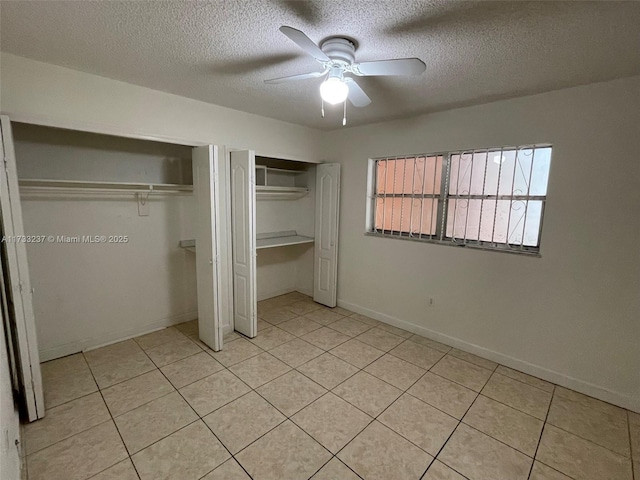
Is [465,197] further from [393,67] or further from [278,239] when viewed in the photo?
[278,239]

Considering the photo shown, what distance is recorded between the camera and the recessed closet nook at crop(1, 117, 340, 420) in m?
2.61

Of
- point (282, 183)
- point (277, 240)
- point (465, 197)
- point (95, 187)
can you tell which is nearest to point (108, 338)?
point (95, 187)

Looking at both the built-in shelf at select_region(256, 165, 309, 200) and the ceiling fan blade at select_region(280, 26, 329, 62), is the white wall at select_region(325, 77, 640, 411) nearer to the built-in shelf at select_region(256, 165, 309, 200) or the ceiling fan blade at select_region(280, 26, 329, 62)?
the built-in shelf at select_region(256, 165, 309, 200)

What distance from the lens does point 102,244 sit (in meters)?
2.99

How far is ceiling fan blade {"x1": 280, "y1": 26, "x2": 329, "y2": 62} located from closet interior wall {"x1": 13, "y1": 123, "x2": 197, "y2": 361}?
2.47m

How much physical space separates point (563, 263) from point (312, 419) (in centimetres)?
246

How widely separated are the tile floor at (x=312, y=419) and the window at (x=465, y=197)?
131 cm

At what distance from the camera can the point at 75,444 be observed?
1896mm

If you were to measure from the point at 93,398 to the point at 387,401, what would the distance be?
7.65 ft

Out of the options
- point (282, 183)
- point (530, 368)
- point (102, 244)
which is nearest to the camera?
point (530, 368)

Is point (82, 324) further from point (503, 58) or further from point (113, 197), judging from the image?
point (503, 58)

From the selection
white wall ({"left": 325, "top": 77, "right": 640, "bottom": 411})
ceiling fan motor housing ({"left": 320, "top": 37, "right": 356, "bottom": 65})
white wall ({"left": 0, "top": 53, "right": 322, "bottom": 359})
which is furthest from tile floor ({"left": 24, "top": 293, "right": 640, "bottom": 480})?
ceiling fan motor housing ({"left": 320, "top": 37, "right": 356, "bottom": 65})

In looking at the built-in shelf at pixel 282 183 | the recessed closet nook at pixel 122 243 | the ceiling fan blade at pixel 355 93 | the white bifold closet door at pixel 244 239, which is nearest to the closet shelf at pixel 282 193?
the built-in shelf at pixel 282 183

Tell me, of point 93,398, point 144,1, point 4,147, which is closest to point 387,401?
point 93,398
